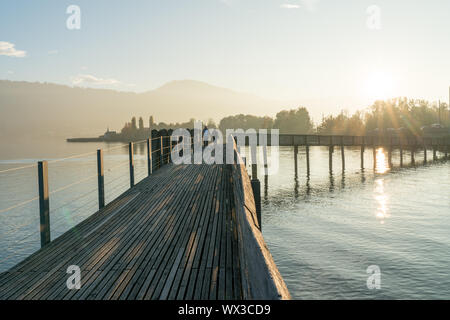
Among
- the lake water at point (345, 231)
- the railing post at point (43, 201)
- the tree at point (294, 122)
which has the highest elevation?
the tree at point (294, 122)

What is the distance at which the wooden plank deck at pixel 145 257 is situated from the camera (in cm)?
418

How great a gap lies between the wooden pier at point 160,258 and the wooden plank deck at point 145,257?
1 cm

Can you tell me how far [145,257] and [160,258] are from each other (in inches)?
8.9

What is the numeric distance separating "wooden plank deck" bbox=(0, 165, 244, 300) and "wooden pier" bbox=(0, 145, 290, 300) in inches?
0.4

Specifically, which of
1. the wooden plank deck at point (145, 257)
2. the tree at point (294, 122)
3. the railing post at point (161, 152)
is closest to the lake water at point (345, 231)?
the wooden plank deck at point (145, 257)

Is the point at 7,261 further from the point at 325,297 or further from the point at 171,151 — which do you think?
the point at 325,297

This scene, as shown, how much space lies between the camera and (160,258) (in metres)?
5.16

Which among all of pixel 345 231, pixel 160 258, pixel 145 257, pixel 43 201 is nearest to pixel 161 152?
pixel 345 231

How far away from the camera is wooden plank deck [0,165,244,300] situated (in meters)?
4.18

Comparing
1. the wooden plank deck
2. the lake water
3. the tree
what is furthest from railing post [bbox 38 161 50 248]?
the tree

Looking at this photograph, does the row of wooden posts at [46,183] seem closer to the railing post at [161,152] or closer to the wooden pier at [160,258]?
the railing post at [161,152]

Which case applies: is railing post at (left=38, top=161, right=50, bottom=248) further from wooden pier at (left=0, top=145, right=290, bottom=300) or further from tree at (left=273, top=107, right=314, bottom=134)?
tree at (left=273, top=107, right=314, bottom=134)

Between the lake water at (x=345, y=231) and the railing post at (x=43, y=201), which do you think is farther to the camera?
the lake water at (x=345, y=231)

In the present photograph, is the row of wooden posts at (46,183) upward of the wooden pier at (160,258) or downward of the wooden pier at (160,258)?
upward
